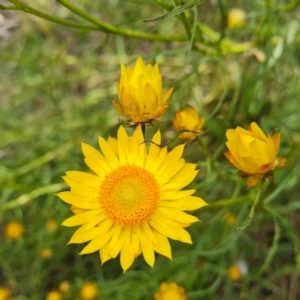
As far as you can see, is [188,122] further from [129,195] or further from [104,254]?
[104,254]

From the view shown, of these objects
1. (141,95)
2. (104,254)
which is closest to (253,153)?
(141,95)

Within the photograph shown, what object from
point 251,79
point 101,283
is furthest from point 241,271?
point 251,79

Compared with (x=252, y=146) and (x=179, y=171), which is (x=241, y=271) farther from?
(x=252, y=146)

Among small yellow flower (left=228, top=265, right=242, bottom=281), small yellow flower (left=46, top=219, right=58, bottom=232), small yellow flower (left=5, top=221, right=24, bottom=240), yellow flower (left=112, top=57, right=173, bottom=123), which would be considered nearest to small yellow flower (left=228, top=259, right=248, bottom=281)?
small yellow flower (left=228, top=265, right=242, bottom=281)

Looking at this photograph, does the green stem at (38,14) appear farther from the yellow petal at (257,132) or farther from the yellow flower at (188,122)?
the yellow petal at (257,132)

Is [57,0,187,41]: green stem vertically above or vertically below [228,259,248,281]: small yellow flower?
above

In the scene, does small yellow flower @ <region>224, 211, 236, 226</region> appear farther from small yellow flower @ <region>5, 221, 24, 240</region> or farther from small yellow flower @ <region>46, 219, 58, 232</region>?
small yellow flower @ <region>5, 221, 24, 240</region>
